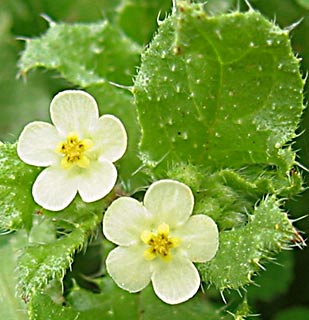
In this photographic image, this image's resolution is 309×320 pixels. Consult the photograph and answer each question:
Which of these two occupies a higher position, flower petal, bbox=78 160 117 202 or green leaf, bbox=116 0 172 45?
flower petal, bbox=78 160 117 202

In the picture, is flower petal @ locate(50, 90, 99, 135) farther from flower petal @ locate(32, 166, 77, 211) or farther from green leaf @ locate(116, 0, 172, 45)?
green leaf @ locate(116, 0, 172, 45)

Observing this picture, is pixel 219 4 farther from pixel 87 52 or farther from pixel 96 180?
pixel 96 180

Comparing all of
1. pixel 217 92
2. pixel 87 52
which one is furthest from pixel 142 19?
pixel 217 92

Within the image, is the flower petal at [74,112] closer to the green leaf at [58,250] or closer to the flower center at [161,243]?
the green leaf at [58,250]

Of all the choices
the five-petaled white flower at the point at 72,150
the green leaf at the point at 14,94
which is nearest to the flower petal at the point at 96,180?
the five-petaled white flower at the point at 72,150

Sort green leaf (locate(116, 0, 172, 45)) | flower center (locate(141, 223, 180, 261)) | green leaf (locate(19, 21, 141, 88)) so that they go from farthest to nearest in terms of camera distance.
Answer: green leaf (locate(116, 0, 172, 45))
green leaf (locate(19, 21, 141, 88))
flower center (locate(141, 223, 180, 261))

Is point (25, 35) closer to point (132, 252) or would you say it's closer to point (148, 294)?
point (148, 294)

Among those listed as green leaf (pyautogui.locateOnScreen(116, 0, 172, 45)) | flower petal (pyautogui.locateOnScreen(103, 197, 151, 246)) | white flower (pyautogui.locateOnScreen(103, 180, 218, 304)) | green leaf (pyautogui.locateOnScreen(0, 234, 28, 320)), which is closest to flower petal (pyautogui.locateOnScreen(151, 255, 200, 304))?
white flower (pyautogui.locateOnScreen(103, 180, 218, 304))
